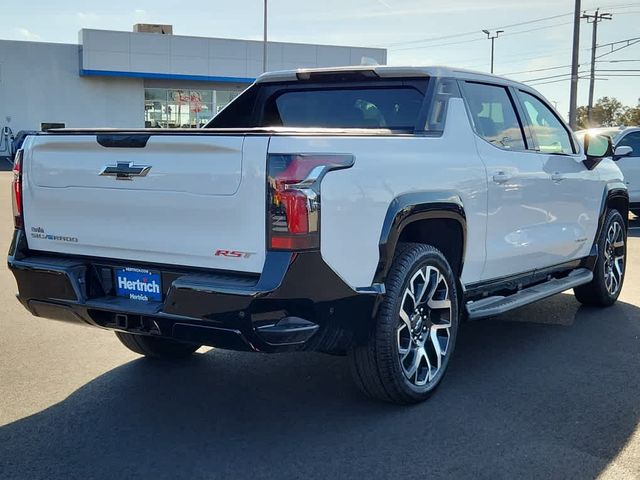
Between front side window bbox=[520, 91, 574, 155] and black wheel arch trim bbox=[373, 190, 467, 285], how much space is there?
1.68 m

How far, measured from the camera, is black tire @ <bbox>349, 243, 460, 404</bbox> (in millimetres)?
3982

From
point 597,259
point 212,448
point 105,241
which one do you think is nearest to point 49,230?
point 105,241

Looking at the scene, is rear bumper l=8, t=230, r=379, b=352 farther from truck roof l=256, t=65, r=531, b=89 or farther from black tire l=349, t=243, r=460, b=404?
truck roof l=256, t=65, r=531, b=89

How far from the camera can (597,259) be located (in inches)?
263

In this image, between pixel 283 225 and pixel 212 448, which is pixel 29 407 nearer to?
pixel 212 448

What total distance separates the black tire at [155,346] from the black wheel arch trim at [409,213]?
5.84 ft

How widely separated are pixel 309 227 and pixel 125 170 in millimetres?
1067

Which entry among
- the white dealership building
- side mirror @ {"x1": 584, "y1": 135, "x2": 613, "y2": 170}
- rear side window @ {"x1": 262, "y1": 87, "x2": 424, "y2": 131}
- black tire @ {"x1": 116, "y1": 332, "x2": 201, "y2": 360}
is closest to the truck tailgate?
black tire @ {"x1": 116, "y1": 332, "x2": 201, "y2": 360}

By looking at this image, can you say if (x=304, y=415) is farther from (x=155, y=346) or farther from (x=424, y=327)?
(x=155, y=346)

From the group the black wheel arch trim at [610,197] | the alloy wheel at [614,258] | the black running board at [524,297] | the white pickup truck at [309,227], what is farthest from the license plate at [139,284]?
the alloy wheel at [614,258]

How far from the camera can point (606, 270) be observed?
22.6ft

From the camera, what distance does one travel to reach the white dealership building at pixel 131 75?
38.5 metres

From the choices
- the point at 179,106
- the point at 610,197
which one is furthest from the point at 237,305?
the point at 179,106

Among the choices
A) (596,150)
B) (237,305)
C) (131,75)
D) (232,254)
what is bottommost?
(237,305)
